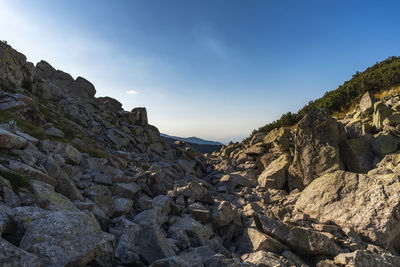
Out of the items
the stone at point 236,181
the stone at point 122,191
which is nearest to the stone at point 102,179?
the stone at point 122,191

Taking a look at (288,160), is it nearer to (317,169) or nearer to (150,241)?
(317,169)

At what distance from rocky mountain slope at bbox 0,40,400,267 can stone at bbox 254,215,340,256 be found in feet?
0.12

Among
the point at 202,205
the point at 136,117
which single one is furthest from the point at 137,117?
the point at 202,205

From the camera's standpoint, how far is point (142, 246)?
578cm

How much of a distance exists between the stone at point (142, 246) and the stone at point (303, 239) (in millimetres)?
4876

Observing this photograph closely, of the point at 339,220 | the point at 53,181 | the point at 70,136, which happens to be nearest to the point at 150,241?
the point at 53,181

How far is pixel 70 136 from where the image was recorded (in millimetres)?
19453

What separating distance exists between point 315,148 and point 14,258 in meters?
19.1

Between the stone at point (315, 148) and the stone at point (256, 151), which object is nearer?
the stone at point (315, 148)

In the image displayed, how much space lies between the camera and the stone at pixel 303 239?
8086 mm

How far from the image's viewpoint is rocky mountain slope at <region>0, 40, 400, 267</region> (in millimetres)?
4492

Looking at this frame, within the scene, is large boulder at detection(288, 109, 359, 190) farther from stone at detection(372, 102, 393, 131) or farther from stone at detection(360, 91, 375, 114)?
stone at detection(360, 91, 375, 114)

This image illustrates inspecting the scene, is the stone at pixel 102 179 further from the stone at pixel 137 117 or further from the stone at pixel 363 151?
the stone at pixel 137 117

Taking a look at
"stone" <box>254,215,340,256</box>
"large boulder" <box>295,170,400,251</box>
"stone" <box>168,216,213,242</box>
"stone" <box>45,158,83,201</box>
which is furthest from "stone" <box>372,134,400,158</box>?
"stone" <box>45,158,83,201</box>
